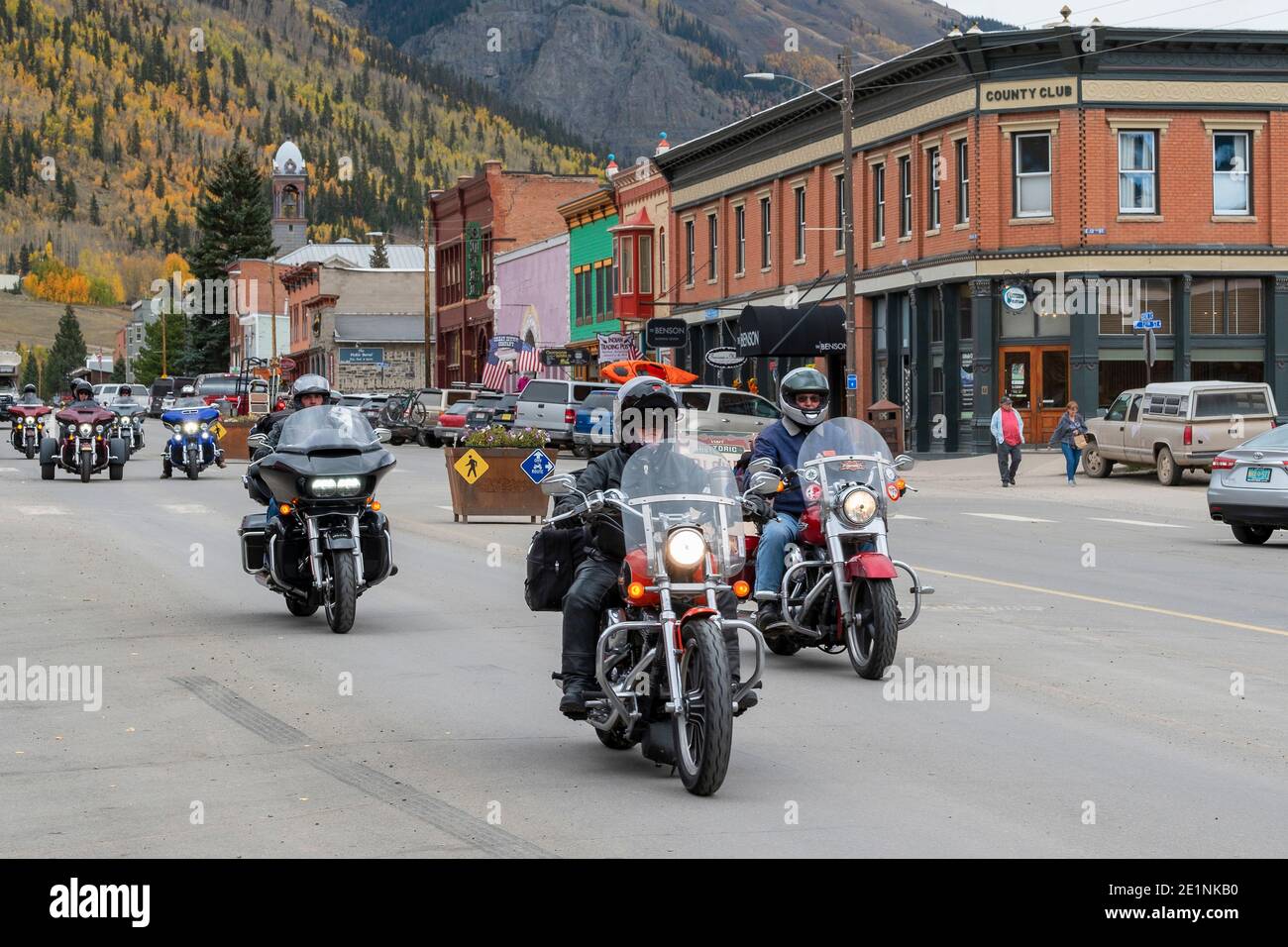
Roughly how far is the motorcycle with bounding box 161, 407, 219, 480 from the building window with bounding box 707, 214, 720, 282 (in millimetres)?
25145

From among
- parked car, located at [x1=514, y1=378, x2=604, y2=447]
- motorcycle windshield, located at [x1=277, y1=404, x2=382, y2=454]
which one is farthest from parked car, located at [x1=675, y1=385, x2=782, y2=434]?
motorcycle windshield, located at [x1=277, y1=404, x2=382, y2=454]

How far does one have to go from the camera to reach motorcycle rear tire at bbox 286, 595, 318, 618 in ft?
49.4

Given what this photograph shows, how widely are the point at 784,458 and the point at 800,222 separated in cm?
4251

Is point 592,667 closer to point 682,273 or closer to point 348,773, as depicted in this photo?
point 348,773

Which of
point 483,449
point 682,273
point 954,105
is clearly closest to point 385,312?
point 682,273

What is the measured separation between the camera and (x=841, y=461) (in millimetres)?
11812

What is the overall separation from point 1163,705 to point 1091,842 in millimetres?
3769

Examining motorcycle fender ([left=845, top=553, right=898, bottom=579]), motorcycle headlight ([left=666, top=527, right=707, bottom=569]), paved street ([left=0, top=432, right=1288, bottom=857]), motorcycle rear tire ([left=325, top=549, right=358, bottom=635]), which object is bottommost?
paved street ([left=0, top=432, right=1288, bottom=857])

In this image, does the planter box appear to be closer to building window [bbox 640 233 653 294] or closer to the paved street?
the paved street

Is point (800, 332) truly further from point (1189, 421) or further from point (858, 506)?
point (858, 506)

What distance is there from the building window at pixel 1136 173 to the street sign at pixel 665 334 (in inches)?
715

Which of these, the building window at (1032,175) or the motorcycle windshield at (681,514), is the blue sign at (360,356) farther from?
the motorcycle windshield at (681,514)

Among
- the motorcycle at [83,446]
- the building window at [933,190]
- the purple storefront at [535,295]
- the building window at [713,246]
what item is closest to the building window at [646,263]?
the building window at [713,246]

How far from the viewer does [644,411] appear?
8.66 m
